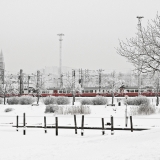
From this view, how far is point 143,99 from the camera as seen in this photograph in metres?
43.5

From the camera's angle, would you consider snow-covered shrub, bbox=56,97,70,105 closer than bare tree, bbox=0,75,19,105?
Yes

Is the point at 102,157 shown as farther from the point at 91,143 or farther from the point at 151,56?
the point at 151,56

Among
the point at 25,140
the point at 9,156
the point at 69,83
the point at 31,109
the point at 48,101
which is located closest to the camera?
the point at 9,156

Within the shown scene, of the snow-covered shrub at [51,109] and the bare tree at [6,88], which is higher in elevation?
the bare tree at [6,88]

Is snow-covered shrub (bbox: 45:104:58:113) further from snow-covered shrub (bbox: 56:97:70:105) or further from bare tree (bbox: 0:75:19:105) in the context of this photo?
bare tree (bbox: 0:75:19:105)

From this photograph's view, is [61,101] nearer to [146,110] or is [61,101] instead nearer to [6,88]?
[146,110]

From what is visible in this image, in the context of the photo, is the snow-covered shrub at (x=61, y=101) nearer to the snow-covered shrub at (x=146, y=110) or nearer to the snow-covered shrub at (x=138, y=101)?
the snow-covered shrub at (x=138, y=101)

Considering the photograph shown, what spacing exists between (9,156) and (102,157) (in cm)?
333

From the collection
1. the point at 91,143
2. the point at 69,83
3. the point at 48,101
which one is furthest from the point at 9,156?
the point at 69,83

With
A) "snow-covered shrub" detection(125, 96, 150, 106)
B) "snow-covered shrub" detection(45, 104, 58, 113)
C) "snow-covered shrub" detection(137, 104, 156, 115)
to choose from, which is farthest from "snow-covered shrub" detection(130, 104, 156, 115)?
"snow-covered shrub" detection(125, 96, 150, 106)

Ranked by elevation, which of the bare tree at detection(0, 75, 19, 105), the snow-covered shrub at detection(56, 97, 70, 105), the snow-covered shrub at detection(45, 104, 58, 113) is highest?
the bare tree at detection(0, 75, 19, 105)

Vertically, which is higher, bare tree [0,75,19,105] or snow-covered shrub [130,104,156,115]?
bare tree [0,75,19,105]

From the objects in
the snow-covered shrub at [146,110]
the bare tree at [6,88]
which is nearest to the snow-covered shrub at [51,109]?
the snow-covered shrub at [146,110]

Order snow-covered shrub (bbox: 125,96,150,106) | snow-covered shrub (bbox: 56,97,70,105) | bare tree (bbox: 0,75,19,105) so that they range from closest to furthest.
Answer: snow-covered shrub (bbox: 125,96,150,106)
snow-covered shrub (bbox: 56,97,70,105)
bare tree (bbox: 0,75,19,105)
